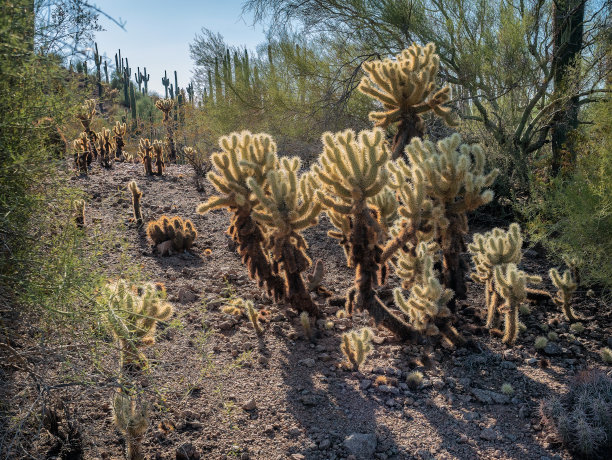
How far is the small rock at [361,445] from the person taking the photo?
123 inches

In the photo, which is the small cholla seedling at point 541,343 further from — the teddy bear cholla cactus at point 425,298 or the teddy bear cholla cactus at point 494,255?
the teddy bear cholla cactus at point 425,298

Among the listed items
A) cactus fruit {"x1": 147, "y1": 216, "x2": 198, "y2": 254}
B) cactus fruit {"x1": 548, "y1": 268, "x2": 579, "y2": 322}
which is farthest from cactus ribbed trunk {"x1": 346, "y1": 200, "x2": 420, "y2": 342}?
cactus fruit {"x1": 147, "y1": 216, "x2": 198, "y2": 254}

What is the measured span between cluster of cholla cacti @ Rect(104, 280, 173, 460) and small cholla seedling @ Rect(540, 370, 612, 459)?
8.41ft

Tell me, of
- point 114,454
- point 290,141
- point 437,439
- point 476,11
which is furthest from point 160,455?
point 290,141

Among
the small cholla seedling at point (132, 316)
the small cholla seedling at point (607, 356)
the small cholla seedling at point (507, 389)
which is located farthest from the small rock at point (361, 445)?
the small cholla seedling at point (607, 356)

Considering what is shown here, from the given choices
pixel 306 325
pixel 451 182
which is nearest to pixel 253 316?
pixel 306 325

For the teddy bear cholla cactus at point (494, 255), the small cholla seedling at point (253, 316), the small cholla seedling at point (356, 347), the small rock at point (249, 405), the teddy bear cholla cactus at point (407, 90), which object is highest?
the teddy bear cholla cactus at point (407, 90)

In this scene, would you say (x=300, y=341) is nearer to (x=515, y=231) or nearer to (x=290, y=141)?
(x=515, y=231)

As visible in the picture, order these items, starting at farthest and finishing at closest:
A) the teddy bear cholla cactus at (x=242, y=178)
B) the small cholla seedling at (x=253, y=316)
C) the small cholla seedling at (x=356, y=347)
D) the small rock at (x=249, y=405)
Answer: the small cholla seedling at (x=253, y=316) → the teddy bear cholla cactus at (x=242, y=178) → the small cholla seedling at (x=356, y=347) → the small rock at (x=249, y=405)

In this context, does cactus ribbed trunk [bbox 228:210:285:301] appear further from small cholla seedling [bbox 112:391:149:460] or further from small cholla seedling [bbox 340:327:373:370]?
small cholla seedling [bbox 112:391:149:460]

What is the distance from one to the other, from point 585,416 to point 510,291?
3.63 ft

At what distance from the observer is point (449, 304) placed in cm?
458

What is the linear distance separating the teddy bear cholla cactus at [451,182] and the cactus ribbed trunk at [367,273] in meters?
0.57

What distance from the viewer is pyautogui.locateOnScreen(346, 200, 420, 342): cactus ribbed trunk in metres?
3.90
